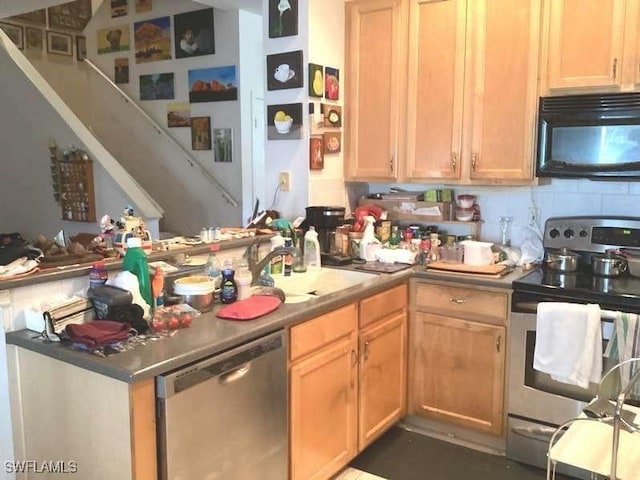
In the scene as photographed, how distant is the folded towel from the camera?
2.39 meters

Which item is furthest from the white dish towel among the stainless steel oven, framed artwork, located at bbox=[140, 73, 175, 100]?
framed artwork, located at bbox=[140, 73, 175, 100]

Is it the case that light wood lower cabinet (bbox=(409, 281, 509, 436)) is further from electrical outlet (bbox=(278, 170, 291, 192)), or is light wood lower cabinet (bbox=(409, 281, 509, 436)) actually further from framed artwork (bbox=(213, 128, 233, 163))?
framed artwork (bbox=(213, 128, 233, 163))

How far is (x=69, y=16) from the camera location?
21.1 ft

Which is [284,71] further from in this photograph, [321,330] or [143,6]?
[143,6]

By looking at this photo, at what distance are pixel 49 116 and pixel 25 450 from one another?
3859mm

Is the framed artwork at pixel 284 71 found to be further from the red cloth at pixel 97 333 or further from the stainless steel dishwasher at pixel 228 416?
the red cloth at pixel 97 333

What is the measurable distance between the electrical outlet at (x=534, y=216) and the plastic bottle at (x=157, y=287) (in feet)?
6.90

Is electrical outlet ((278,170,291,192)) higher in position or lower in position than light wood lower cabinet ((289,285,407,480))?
higher

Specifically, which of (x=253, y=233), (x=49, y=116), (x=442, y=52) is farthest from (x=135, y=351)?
(x=49, y=116)

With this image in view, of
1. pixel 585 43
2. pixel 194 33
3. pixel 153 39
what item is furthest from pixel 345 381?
pixel 153 39

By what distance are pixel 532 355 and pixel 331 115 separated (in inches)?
66.5

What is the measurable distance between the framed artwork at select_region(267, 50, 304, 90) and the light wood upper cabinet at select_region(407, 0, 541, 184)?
633 millimetres

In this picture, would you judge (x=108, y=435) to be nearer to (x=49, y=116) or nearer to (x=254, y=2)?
(x=254, y=2)

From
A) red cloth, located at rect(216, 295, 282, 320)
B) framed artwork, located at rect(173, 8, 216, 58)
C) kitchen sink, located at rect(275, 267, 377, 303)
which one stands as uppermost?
framed artwork, located at rect(173, 8, 216, 58)
